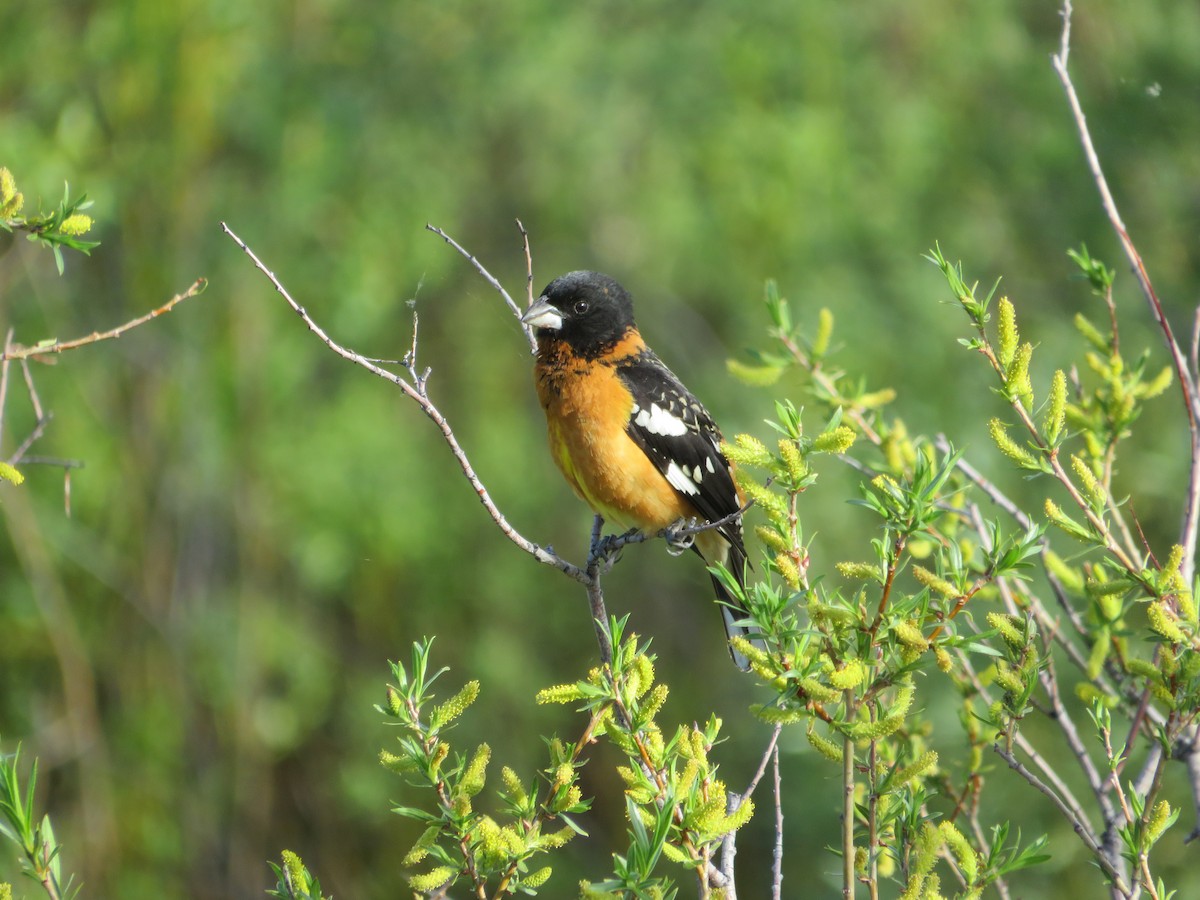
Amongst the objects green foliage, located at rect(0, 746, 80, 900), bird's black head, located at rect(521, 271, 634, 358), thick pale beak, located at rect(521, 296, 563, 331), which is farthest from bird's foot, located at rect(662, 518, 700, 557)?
green foliage, located at rect(0, 746, 80, 900)

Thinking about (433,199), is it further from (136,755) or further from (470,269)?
(136,755)

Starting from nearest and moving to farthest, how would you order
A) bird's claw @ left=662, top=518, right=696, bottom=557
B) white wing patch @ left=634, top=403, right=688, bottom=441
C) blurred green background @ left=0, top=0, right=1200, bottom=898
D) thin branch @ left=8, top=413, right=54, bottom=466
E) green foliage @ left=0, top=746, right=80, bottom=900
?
1. green foliage @ left=0, top=746, right=80, bottom=900
2. thin branch @ left=8, top=413, right=54, bottom=466
3. bird's claw @ left=662, top=518, right=696, bottom=557
4. white wing patch @ left=634, top=403, right=688, bottom=441
5. blurred green background @ left=0, top=0, right=1200, bottom=898

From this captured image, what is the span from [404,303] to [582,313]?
3.18 m

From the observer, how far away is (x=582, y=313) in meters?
4.52

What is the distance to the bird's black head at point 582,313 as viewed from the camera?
14.6 feet

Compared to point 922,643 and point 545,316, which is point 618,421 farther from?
point 922,643

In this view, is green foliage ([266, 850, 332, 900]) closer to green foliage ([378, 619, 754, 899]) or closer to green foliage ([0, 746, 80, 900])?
green foliage ([378, 619, 754, 899])

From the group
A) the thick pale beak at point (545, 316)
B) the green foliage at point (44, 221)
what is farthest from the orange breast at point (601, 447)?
the green foliage at point (44, 221)

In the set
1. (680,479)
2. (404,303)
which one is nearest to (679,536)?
(680,479)

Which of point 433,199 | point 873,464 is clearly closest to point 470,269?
point 433,199

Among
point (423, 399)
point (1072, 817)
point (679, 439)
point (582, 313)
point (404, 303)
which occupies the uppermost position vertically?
point (423, 399)

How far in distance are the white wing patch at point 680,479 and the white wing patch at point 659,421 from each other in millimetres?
111

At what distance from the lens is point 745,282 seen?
327 inches

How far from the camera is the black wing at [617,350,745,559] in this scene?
4.42m
